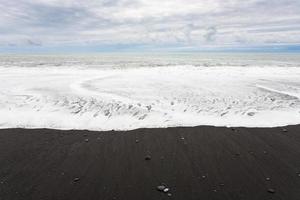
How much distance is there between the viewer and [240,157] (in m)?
7.01

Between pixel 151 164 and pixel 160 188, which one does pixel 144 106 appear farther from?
pixel 160 188

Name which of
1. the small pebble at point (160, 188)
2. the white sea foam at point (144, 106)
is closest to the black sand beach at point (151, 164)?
the small pebble at point (160, 188)

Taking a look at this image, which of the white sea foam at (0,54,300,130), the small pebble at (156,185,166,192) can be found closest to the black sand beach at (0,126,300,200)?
the small pebble at (156,185,166,192)

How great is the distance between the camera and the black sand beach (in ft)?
18.0

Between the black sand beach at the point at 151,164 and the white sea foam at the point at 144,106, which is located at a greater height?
the white sea foam at the point at 144,106

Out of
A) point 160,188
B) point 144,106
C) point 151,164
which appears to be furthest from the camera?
point 144,106

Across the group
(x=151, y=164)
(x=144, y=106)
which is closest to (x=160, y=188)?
(x=151, y=164)

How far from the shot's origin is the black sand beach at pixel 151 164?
18.0ft

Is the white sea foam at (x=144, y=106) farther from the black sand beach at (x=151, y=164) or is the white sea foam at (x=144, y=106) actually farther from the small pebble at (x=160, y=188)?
the small pebble at (x=160, y=188)

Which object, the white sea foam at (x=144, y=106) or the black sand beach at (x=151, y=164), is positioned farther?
the white sea foam at (x=144, y=106)

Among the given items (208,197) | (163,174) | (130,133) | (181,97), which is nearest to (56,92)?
(181,97)

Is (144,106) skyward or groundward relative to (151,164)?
skyward

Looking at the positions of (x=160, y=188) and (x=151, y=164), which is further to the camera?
(x=151, y=164)

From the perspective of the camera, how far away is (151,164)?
261 inches
